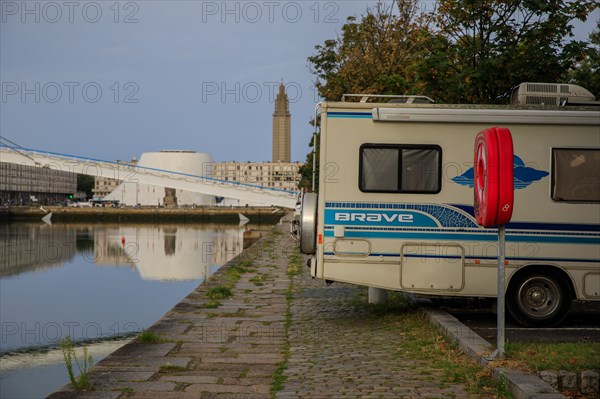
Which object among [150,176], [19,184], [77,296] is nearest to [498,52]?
[77,296]

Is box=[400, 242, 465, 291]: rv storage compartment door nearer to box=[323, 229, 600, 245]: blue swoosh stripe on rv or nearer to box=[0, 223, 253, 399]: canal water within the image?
box=[323, 229, 600, 245]: blue swoosh stripe on rv

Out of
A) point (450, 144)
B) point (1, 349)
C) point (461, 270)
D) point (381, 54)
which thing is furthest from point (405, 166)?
point (381, 54)

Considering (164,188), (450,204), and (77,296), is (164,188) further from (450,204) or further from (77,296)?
(450,204)

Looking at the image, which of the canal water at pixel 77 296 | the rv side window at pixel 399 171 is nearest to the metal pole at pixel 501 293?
the rv side window at pixel 399 171

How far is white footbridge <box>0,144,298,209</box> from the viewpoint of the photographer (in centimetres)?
9199

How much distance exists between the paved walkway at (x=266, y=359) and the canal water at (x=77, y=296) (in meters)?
2.58

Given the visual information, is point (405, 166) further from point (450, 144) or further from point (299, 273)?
point (299, 273)

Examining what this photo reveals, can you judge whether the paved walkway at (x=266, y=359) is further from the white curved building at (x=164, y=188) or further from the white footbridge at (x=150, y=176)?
the white curved building at (x=164, y=188)

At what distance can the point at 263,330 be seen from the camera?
11.7m

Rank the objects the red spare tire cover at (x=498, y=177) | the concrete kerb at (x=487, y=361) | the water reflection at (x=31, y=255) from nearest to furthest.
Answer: the concrete kerb at (x=487, y=361) < the red spare tire cover at (x=498, y=177) < the water reflection at (x=31, y=255)

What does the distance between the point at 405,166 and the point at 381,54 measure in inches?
702

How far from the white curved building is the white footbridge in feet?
176

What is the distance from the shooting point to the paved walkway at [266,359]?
25.3 ft

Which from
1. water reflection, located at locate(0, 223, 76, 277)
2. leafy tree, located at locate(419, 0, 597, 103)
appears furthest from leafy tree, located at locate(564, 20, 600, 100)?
water reflection, located at locate(0, 223, 76, 277)
